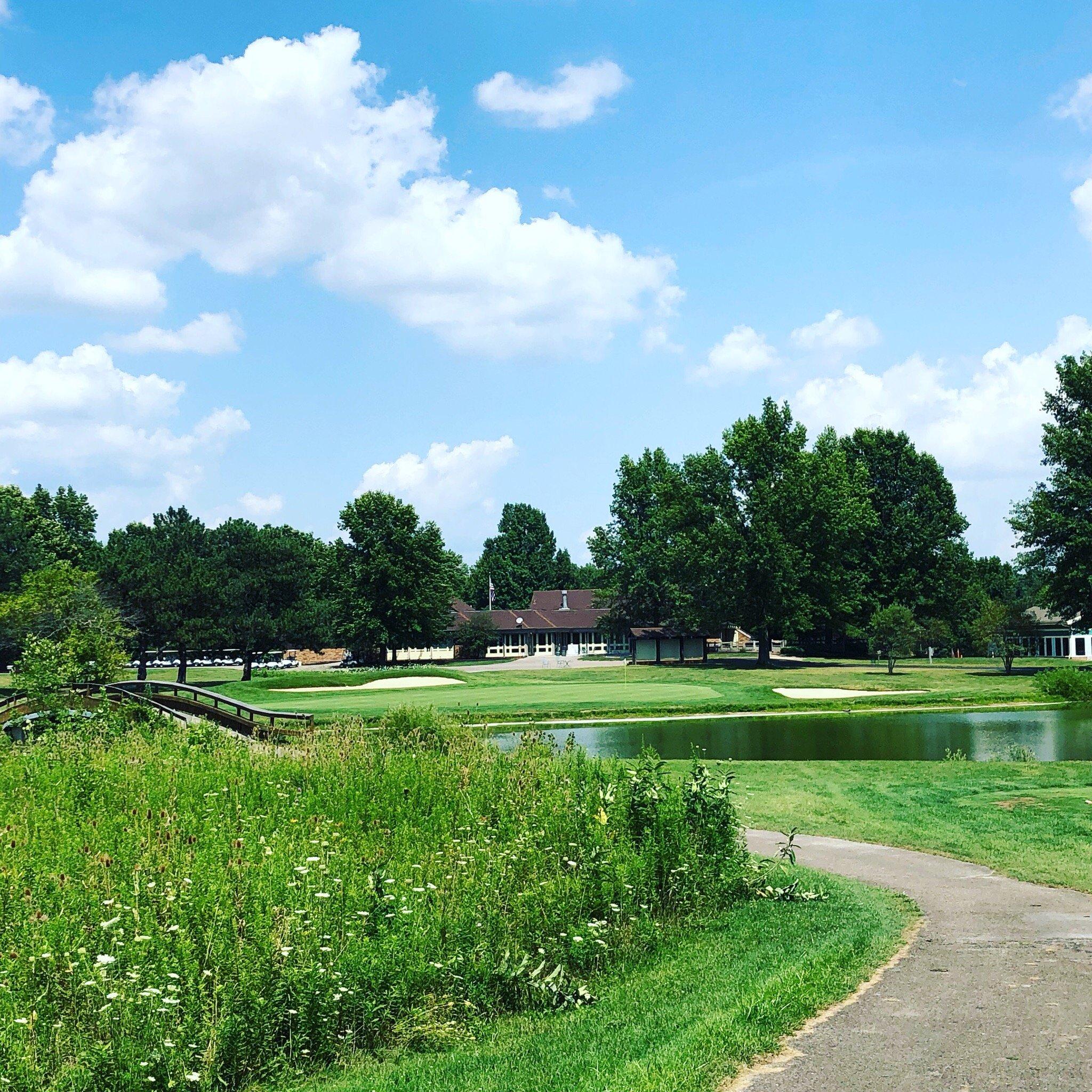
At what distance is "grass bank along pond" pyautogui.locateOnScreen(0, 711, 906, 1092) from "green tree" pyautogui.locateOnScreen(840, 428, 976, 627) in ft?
236

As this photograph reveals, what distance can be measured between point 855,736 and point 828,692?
59.1 ft

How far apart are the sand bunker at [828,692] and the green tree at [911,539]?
28146 millimetres

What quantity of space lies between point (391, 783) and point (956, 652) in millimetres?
87921

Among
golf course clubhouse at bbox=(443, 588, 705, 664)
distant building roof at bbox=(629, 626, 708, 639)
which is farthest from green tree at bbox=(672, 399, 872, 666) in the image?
golf course clubhouse at bbox=(443, 588, 705, 664)

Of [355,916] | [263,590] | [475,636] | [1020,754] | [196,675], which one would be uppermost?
[263,590]

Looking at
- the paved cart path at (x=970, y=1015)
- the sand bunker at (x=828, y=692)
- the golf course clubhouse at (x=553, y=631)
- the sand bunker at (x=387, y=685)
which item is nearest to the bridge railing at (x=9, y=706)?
the paved cart path at (x=970, y=1015)

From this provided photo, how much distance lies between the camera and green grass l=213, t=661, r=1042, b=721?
4325cm

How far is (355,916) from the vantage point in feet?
25.7

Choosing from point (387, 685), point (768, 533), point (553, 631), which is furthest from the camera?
point (553, 631)

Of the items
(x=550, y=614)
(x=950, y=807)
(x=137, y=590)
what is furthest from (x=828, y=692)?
(x=550, y=614)

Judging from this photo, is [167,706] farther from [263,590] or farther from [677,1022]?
[263,590]

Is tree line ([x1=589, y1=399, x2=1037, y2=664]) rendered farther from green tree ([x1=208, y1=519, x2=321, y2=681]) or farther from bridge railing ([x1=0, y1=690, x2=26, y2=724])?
bridge railing ([x1=0, y1=690, x2=26, y2=724])

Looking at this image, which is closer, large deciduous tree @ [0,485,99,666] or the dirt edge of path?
the dirt edge of path

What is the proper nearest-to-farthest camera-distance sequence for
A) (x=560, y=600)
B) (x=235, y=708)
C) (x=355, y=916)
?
(x=355, y=916) < (x=235, y=708) < (x=560, y=600)
